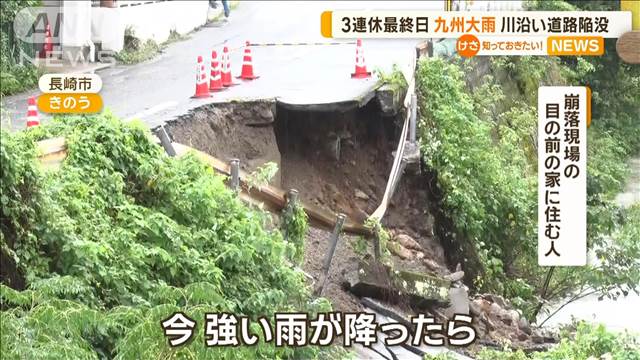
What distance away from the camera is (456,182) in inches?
292

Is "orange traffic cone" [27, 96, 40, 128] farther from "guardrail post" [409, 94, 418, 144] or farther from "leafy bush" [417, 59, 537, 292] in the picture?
"leafy bush" [417, 59, 537, 292]

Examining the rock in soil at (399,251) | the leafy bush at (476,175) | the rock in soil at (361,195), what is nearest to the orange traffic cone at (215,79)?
the rock in soil at (361,195)

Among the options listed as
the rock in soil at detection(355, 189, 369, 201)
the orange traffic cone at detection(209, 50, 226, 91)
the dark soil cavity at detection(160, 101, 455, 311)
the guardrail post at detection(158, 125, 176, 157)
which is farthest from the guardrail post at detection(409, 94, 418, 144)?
the guardrail post at detection(158, 125, 176, 157)

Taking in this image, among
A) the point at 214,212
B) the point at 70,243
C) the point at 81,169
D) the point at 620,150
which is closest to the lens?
the point at 70,243

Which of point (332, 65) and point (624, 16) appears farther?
point (332, 65)

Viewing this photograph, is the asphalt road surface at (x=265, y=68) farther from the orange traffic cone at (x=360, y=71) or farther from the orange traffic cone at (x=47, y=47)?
the orange traffic cone at (x=47, y=47)

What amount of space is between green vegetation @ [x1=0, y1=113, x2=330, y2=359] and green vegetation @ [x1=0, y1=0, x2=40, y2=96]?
4.04 feet

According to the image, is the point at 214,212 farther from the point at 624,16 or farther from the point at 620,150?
the point at 620,150

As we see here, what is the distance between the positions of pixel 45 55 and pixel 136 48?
144 centimetres

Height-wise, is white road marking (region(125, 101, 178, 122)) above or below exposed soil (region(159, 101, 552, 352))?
above

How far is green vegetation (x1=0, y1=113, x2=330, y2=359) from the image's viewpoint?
3732 mm

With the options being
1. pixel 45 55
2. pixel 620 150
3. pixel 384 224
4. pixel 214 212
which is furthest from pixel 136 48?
pixel 620 150

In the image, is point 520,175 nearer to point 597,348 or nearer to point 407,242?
point 407,242

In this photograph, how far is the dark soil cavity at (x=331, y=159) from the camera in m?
6.07
